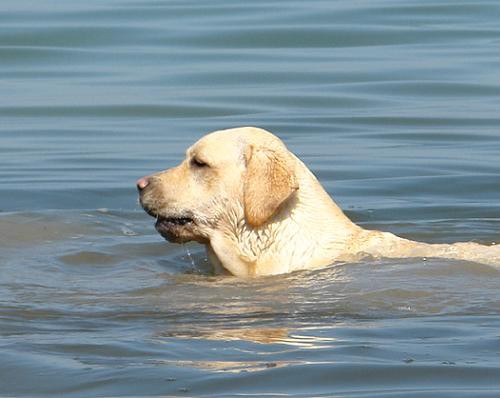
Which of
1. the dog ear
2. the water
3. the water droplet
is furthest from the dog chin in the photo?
the water droplet

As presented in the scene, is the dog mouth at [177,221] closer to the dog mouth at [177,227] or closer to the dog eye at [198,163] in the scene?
the dog mouth at [177,227]

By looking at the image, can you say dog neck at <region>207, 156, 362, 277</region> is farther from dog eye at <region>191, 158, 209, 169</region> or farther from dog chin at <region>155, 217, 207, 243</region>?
dog eye at <region>191, 158, 209, 169</region>

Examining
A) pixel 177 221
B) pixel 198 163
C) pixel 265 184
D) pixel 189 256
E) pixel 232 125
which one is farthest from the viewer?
pixel 232 125

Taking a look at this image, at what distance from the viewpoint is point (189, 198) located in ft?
31.9

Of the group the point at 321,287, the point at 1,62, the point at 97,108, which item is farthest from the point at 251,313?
the point at 1,62

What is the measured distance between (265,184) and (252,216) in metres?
0.21

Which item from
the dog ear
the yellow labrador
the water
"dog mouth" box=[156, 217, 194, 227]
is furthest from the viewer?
"dog mouth" box=[156, 217, 194, 227]

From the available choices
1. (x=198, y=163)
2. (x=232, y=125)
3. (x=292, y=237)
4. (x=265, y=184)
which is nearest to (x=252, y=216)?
(x=265, y=184)

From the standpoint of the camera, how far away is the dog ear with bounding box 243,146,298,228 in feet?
31.1

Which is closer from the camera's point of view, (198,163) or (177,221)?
(198,163)

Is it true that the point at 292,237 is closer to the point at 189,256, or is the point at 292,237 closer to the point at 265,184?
the point at 265,184

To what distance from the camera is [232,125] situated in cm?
1575

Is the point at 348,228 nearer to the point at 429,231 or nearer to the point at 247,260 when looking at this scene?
the point at 247,260

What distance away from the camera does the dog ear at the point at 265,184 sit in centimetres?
948
